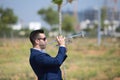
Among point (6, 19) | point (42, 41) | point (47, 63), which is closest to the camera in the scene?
point (47, 63)

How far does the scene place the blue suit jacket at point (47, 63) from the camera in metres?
4.32

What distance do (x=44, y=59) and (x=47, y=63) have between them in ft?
0.18

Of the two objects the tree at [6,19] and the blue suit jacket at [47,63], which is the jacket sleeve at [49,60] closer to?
the blue suit jacket at [47,63]

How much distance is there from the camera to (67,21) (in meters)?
59.5

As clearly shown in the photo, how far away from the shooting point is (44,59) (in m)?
4.32

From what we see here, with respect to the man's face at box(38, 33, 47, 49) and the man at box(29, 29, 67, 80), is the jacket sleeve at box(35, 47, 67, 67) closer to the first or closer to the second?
the man at box(29, 29, 67, 80)

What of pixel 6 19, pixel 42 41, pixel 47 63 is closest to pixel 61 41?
pixel 42 41

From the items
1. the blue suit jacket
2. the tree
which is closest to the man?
the blue suit jacket

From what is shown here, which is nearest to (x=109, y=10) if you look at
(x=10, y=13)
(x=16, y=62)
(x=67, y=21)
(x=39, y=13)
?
(x=67, y=21)

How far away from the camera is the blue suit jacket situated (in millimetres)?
4320

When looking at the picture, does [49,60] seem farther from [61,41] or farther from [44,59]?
[61,41]

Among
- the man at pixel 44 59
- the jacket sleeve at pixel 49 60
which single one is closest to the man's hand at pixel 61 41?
the man at pixel 44 59

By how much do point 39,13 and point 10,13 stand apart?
9.28m

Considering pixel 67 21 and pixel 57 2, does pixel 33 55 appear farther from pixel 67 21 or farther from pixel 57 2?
pixel 67 21
